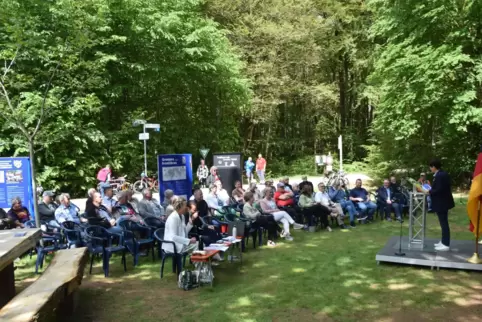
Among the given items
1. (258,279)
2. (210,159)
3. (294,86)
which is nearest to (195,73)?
(210,159)

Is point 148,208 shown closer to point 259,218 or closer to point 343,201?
point 259,218

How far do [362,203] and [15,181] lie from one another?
8486mm

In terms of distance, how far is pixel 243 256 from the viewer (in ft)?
27.0

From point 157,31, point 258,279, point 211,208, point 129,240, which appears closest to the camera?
point 258,279

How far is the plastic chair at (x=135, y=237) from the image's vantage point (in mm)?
7695

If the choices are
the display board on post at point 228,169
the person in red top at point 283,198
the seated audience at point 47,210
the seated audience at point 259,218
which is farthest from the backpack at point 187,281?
the display board on post at point 228,169

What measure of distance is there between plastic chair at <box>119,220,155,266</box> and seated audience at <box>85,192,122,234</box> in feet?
0.60

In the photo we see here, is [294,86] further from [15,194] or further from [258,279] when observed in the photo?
[258,279]

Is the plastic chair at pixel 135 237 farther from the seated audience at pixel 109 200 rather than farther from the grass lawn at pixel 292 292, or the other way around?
the seated audience at pixel 109 200

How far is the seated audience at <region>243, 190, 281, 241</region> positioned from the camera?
9.18 metres

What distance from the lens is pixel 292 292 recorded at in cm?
603

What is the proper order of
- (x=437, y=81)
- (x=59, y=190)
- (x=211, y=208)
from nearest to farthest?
1. (x=211, y=208)
2. (x=437, y=81)
3. (x=59, y=190)

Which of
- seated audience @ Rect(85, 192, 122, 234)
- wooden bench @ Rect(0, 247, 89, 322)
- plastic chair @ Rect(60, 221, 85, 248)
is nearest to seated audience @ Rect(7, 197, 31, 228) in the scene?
seated audience @ Rect(85, 192, 122, 234)

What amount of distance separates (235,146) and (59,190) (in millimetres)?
12192
